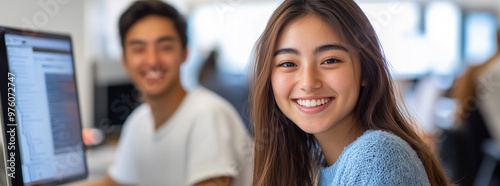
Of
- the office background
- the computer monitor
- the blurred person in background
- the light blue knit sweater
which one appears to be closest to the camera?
the light blue knit sweater

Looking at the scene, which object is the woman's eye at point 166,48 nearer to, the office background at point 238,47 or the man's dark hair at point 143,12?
the man's dark hair at point 143,12

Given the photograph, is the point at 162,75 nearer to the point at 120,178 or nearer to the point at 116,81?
the point at 120,178

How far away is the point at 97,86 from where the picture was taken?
2340mm

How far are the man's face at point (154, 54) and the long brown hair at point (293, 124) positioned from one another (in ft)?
1.81

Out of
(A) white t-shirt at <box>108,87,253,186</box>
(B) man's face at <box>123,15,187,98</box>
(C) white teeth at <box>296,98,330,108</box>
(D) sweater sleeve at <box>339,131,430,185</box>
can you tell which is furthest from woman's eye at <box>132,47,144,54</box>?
(D) sweater sleeve at <box>339,131,430,185</box>

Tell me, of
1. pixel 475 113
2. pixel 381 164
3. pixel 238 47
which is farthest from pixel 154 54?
pixel 238 47

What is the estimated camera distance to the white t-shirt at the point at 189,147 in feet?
A: 4.00

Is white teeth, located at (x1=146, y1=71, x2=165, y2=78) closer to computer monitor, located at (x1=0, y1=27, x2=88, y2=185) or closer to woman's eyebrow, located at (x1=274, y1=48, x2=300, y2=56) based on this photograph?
computer monitor, located at (x1=0, y1=27, x2=88, y2=185)

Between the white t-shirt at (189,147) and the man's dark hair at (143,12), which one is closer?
the white t-shirt at (189,147)

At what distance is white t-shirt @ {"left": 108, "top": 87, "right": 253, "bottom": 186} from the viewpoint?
1.22m

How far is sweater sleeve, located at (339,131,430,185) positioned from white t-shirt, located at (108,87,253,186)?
0.57 meters

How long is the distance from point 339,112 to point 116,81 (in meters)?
1.82

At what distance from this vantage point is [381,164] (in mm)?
647

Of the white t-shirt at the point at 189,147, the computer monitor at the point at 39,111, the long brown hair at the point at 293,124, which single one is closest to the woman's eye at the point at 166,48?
the white t-shirt at the point at 189,147
